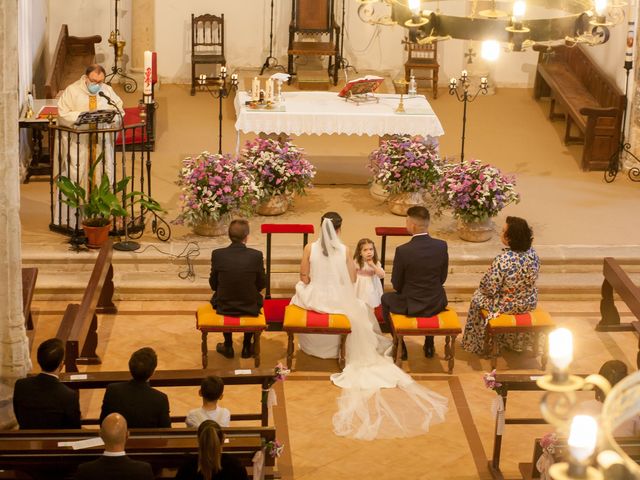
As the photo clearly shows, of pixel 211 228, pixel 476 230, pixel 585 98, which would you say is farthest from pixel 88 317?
pixel 585 98

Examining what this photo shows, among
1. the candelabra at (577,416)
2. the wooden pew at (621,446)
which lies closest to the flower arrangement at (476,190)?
the wooden pew at (621,446)

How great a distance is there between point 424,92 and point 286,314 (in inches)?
370

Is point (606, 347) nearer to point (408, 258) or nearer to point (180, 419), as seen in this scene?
point (408, 258)

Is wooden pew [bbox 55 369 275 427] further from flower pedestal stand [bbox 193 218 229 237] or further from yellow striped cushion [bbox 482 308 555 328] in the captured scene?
flower pedestal stand [bbox 193 218 229 237]

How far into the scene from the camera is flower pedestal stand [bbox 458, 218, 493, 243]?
43.1ft

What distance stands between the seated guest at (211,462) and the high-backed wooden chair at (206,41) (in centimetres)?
1217

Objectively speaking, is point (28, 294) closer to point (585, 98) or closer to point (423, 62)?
point (585, 98)

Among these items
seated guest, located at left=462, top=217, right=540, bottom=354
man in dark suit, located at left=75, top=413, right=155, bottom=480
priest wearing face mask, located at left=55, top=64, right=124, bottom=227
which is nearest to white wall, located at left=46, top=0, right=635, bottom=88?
priest wearing face mask, located at left=55, top=64, right=124, bottom=227

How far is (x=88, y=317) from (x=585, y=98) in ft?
30.2

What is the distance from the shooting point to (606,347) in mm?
11531

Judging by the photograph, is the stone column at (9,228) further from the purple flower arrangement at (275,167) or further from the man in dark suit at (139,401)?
the purple flower arrangement at (275,167)

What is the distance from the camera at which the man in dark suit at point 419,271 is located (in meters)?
10.4

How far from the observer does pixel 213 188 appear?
12617mm

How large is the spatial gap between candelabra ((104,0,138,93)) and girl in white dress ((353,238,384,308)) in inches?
332
